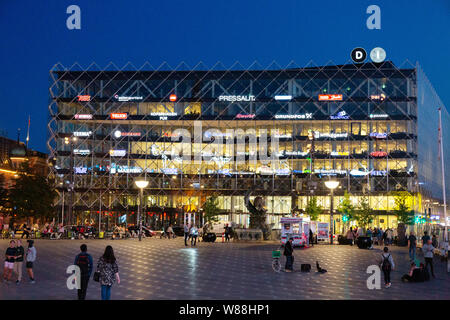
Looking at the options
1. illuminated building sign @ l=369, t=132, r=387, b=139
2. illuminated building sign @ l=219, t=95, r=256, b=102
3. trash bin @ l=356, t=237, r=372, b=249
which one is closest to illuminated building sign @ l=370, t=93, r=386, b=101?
illuminated building sign @ l=369, t=132, r=387, b=139

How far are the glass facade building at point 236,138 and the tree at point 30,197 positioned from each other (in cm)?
623

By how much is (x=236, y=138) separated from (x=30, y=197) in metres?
28.0

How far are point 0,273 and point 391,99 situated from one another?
5965cm

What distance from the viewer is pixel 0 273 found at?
64.2 feet

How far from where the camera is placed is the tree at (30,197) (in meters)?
61.1

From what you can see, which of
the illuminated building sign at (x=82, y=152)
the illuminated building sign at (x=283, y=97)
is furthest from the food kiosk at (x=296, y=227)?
the illuminated building sign at (x=82, y=152)

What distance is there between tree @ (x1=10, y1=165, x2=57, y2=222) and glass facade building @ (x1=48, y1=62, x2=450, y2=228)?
20.4 ft

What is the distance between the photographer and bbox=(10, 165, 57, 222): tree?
2404 inches

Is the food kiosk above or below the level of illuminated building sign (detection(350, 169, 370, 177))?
below

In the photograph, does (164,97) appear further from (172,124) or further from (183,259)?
(183,259)

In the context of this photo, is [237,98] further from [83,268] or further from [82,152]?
[83,268]

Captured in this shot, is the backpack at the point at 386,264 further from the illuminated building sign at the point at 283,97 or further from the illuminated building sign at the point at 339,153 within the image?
the illuminated building sign at the point at 283,97

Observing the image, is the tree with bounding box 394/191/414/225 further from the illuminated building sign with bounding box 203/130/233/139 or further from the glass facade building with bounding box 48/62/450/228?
the illuminated building sign with bounding box 203/130/233/139
